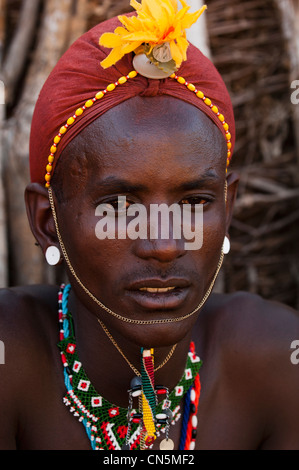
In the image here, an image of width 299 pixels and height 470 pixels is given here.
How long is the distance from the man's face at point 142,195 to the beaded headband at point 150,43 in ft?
0.23

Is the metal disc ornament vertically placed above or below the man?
above

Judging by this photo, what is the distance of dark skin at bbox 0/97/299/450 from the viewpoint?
1797 millimetres

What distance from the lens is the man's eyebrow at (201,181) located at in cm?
184

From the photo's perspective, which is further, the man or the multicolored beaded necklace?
the multicolored beaded necklace

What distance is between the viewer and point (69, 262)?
1.99m

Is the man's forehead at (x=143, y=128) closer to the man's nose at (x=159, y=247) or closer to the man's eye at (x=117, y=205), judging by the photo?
the man's eye at (x=117, y=205)

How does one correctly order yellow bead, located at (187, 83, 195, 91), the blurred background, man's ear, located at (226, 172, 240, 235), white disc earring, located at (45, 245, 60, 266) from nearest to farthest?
yellow bead, located at (187, 83, 195, 91) → white disc earring, located at (45, 245, 60, 266) → man's ear, located at (226, 172, 240, 235) → the blurred background

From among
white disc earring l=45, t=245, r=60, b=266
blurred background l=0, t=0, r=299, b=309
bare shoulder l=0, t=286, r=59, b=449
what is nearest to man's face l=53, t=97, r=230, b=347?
white disc earring l=45, t=245, r=60, b=266

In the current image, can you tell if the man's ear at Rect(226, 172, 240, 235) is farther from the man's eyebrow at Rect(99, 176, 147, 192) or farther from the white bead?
the white bead

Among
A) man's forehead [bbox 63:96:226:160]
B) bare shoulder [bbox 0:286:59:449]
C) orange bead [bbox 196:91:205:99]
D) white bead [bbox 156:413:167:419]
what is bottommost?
white bead [bbox 156:413:167:419]

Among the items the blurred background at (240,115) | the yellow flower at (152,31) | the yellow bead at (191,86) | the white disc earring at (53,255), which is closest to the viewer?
the yellow flower at (152,31)

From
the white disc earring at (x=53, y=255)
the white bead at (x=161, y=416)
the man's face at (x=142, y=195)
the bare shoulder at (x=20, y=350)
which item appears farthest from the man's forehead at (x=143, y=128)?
the white bead at (x=161, y=416)

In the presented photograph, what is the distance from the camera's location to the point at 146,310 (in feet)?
5.91

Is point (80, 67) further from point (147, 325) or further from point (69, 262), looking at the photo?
point (147, 325)
